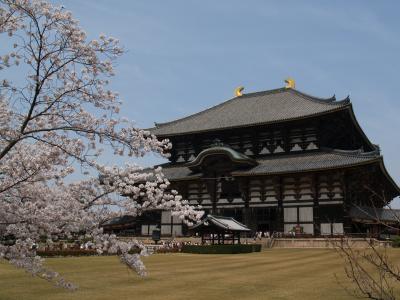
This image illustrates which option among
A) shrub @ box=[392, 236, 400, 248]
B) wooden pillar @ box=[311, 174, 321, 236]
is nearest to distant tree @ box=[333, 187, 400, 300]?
shrub @ box=[392, 236, 400, 248]

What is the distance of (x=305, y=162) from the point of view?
41.9 m

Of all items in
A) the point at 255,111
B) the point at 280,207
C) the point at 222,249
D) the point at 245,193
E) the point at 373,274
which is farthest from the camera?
the point at 255,111

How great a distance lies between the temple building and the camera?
39.9 meters

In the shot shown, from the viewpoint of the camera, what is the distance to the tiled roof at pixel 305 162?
3844 centimetres

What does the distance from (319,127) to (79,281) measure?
3364cm

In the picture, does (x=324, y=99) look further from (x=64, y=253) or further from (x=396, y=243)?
(x=64, y=253)

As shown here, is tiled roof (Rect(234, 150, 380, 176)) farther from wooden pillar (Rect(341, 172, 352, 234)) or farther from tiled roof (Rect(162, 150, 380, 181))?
wooden pillar (Rect(341, 172, 352, 234))

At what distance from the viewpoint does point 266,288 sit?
13.9m

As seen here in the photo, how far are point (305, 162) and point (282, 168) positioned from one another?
2192 mm

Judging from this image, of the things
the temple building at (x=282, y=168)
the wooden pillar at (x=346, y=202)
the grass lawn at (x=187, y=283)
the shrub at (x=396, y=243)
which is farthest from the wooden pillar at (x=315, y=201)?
the grass lawn at (x=187, y=283)

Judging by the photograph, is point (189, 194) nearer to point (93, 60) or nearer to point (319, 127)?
point (319, 127)

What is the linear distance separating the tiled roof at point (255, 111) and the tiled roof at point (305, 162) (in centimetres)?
385

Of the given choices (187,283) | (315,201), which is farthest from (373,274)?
(315,201)

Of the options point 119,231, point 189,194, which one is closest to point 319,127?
point 189,194
